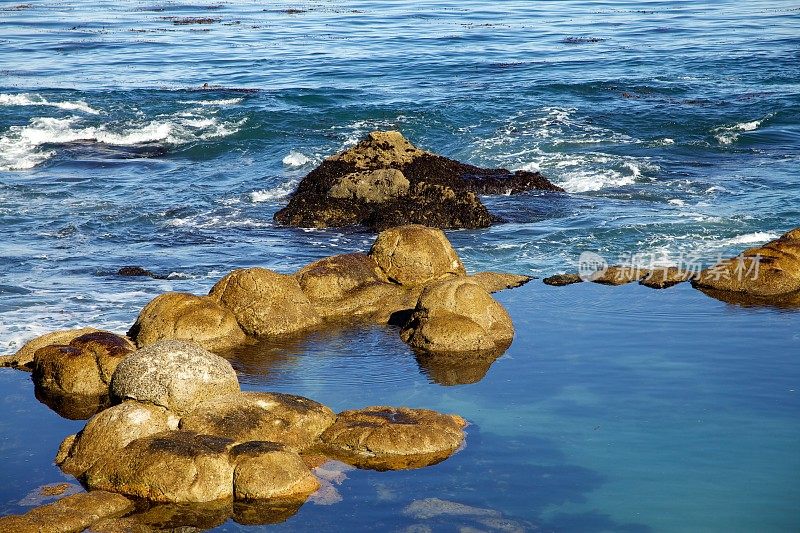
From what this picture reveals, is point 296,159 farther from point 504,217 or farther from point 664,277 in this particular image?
point 664,277

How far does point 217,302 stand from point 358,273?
2208mm

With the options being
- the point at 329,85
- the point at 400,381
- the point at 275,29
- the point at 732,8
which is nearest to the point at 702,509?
the point at 400,381

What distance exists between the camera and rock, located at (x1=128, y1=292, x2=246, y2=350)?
13.4 meters

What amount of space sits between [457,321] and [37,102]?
917 inches

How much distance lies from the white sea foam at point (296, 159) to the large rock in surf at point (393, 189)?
4.00 metres

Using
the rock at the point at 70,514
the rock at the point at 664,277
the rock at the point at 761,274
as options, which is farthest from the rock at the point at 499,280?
the rock at the point at 70,514

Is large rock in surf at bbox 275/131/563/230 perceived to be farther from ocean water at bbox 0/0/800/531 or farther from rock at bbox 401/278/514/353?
rock at bbox 401/278/514/353

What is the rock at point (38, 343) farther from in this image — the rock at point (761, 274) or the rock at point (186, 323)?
the rock at point (761, 274)

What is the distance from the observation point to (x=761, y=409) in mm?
11492

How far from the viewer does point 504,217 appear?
2014 centimetres

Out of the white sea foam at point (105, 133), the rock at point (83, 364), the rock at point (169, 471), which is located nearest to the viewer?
the rock at point (169, 471)

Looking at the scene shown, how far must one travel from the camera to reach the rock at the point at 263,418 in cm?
1036

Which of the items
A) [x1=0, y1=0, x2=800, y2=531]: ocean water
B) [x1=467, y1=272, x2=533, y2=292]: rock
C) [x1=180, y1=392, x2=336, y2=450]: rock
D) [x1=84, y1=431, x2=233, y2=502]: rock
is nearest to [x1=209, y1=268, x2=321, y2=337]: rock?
[x1=0, y1=0, x2=800, y2=531]: ocean water

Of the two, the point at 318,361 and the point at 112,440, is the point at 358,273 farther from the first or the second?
the point at 112,440
